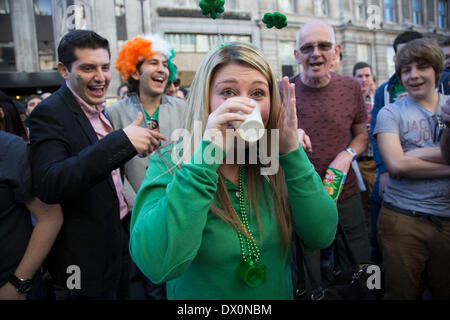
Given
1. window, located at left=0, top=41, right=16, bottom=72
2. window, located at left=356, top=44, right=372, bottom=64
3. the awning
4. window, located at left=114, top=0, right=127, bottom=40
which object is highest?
window, located at left=356, top=44, right=372, bottom=64

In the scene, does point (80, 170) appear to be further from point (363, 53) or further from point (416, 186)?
point (363, 53)

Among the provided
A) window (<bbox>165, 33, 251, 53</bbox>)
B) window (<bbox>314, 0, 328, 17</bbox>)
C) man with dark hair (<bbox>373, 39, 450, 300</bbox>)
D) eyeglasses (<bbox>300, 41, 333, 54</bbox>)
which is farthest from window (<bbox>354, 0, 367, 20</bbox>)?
man with dark hair (<bbox>373, 39, 450, 300</bbox>)

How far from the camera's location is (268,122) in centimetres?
121

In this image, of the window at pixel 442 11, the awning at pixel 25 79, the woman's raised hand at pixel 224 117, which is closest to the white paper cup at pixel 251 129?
→ the woman's raised hand at pixel 224 117

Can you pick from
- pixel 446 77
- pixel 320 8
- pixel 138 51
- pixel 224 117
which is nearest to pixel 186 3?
pixel 320 8

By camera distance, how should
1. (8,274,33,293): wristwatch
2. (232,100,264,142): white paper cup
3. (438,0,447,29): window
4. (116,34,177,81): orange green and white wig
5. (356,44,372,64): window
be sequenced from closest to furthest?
(232,100,264,142): white paper cup < (8,274,33,293): wristwatch < (116,34,177,81): orange green and white wig < (438,0,447,29): window < (356,44,372,64): window

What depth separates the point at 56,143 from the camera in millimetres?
1452

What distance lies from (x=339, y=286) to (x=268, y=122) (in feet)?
2.37

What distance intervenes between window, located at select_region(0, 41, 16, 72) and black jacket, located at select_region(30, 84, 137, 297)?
33.0 ft

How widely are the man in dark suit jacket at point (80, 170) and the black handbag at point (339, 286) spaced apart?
2.92 feet

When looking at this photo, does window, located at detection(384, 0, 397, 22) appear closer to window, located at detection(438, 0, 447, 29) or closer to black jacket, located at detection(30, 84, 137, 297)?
window, located at detection(438, 0, 447, 29)

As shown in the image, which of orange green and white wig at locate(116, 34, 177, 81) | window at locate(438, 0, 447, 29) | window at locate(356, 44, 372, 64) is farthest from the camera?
window at locate(356, 44, 372, 64)

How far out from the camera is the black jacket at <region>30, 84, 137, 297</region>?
1.34m
